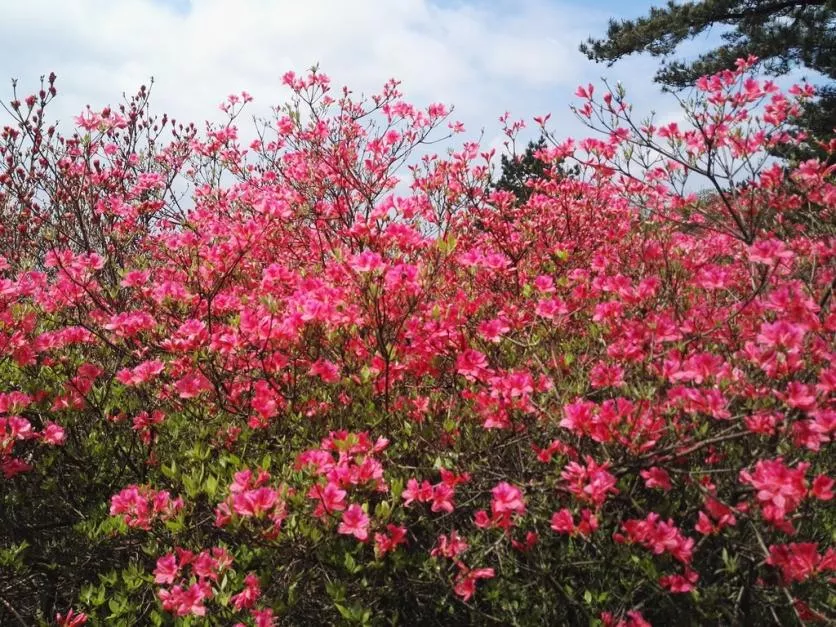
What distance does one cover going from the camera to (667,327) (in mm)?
2744

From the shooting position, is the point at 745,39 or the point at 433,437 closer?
the point at 433,437

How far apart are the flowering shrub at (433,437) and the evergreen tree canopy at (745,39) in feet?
32.2

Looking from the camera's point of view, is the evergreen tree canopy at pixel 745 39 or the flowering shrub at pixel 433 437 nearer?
the flowering shrub at pixel 433 437

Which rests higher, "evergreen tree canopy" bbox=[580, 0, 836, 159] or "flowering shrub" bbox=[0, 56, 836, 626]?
"evergreen tree canopy" bbox=[580, 0, 836, 159]

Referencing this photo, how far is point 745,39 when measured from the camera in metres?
13.2

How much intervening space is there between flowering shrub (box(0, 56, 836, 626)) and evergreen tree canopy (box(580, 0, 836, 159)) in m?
9.83

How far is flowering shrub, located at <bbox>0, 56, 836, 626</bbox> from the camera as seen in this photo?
2326 millimetres

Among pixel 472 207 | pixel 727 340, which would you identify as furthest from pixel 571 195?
pixel 727 340

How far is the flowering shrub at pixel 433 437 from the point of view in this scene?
233 cm

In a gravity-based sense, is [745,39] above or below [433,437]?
above

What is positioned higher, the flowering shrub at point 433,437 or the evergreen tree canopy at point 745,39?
the evergreen tree canopy at point 745,39

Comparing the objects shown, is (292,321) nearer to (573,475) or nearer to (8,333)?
(573,475)

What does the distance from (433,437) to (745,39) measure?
13.6 m

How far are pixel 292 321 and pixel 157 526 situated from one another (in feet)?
3.39
